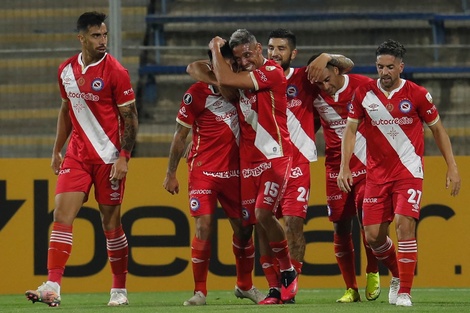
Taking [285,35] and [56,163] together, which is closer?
[56,163]

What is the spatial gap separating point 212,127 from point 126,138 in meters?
0.73

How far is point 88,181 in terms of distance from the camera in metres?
9.05

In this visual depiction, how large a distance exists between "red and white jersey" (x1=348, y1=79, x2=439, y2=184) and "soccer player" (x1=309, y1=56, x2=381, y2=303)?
758mm

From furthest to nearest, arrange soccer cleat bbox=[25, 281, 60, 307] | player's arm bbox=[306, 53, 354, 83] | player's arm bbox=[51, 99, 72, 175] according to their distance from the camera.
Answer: player's arm bbox=[306, 53, 354, 83] → player's arm bbox=[51, 99, 72, 175] → soccer cleat bbox=[25, 281, 60, 307]

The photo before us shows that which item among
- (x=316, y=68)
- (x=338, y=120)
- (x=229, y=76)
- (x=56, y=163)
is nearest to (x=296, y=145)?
(x=338, y=120)

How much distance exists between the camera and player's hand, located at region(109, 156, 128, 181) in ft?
29.6

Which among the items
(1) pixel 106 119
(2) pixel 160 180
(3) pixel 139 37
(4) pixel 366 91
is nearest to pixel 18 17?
(3) pixel 139 37

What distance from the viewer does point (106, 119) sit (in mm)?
9125

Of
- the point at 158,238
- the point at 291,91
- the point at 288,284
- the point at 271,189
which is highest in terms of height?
the point at 291,91

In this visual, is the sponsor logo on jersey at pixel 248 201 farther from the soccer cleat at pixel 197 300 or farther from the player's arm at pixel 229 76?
the player's arm at pixel 229 76

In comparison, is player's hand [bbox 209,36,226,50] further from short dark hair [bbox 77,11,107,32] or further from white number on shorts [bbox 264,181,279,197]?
white number on shorts [bbox 264,181,279,197]

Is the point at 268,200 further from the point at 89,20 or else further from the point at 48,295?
the point at 89,20

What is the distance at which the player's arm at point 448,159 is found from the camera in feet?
28.9

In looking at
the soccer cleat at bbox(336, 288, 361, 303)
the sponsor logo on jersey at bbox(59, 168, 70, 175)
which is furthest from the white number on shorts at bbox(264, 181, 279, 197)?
the sponsor logo on jersey at bbox(59, 168, 70, 175)
